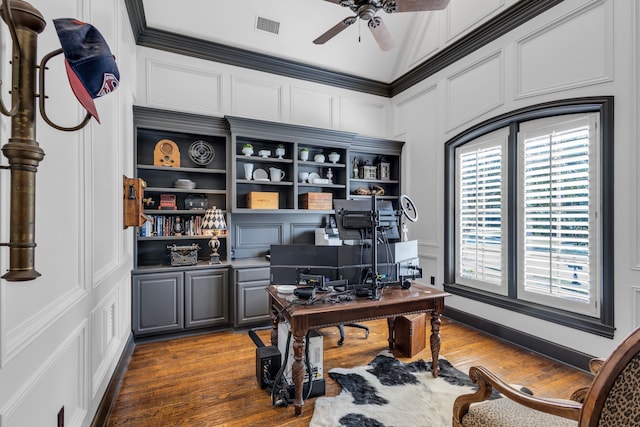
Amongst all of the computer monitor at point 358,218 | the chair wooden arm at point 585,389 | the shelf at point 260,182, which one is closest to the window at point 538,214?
the chair wooden arm at point 585,389

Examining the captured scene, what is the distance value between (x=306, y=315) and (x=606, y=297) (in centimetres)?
262

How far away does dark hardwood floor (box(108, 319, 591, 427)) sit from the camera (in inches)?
85.3

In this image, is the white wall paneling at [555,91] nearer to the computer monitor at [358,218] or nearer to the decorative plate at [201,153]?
the computer monitor at [358,218]

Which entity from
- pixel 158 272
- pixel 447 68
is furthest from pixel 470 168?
pixel 158 272

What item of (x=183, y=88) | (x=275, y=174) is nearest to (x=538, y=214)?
(x=275, y=174)

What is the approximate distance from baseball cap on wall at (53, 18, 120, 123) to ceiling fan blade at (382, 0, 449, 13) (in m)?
2.33

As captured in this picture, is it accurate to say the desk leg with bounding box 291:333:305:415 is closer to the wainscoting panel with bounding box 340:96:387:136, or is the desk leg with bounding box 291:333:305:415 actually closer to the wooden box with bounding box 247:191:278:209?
the wooden box with bounding box 247:191:278:209

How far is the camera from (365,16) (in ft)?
8.73

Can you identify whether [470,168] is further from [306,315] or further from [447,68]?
[306,315]

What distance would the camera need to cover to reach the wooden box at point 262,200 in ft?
13.3

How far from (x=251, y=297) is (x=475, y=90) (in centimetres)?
378

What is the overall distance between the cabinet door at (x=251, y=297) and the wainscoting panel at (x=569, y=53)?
358 cm

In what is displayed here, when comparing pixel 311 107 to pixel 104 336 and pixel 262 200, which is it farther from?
pixel 104 336

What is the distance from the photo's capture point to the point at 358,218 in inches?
99.8
